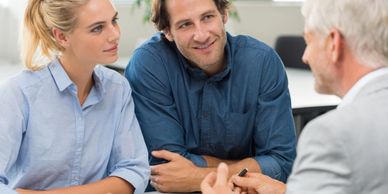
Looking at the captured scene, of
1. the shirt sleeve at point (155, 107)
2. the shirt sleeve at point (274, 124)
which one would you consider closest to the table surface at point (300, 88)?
the shirt sleeve at point (274, 124)

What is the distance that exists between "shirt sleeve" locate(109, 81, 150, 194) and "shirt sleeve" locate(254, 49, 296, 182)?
385 millimetres

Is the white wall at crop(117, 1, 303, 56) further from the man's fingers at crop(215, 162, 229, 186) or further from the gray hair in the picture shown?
the gray hair

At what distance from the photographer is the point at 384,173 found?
96 cm

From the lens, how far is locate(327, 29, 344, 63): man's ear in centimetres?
107

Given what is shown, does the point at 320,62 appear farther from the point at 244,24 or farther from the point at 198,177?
the point at 244,24

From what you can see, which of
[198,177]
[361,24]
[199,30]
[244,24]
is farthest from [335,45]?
[244,24]

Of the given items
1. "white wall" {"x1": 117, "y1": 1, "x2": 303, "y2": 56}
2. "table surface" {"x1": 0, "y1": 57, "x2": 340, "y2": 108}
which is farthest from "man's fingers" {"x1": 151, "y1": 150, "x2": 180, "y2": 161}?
"white wall" {"x1": 117, "y1": 1, "x2": 303, "y2": 56}

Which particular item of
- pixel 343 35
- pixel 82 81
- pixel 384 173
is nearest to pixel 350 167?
pixel 384 173

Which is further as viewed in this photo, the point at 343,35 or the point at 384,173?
the point at 343,35

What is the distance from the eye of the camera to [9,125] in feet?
5.14

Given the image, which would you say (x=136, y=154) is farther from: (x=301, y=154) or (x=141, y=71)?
(x=301, y=154)

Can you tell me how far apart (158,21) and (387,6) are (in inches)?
44.4

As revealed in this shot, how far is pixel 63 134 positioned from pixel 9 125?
0.55ft

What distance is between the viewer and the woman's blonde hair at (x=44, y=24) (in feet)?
5.54
